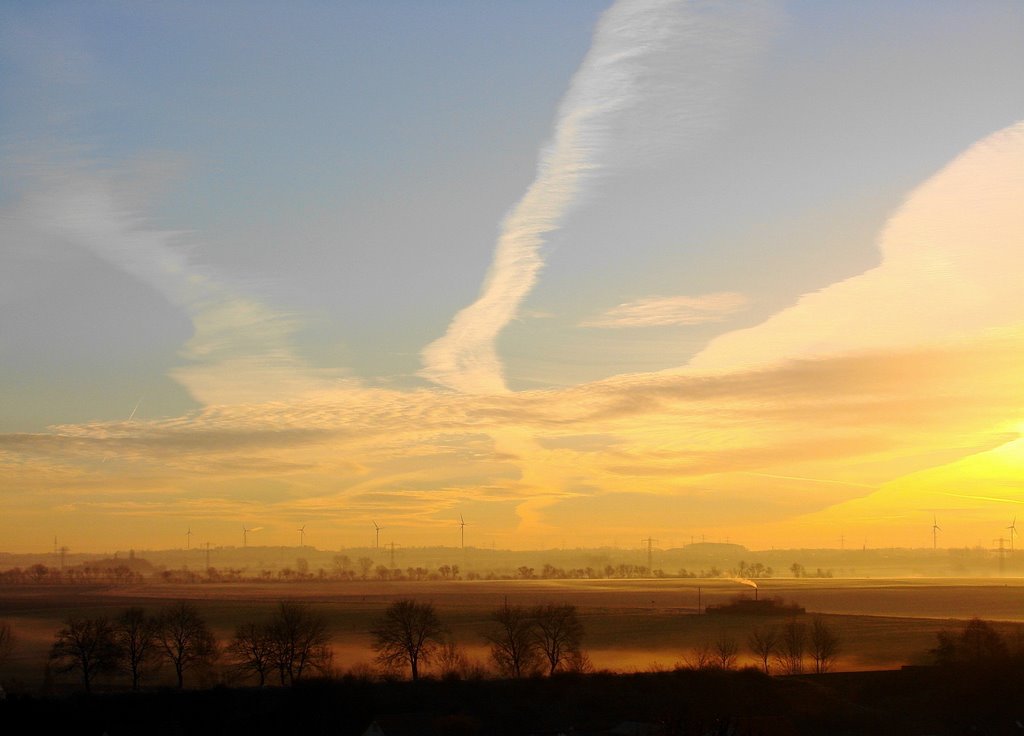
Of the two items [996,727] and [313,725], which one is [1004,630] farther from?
[313,725]

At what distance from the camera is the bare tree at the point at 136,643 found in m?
97.9

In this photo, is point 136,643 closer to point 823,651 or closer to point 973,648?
point 823,651

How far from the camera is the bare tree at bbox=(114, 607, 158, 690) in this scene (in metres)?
97.9

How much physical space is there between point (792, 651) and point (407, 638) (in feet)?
126

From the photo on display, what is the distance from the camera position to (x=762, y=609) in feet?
597

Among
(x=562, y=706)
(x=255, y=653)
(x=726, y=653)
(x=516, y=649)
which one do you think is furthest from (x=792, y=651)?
(x=255, y=653)

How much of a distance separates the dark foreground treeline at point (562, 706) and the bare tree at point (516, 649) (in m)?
11.4

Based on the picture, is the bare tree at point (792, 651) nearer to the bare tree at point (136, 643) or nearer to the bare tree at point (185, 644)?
the bare tree at point (185, 644)

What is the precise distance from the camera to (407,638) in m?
103

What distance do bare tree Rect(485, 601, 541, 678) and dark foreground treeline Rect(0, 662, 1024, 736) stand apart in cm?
1139

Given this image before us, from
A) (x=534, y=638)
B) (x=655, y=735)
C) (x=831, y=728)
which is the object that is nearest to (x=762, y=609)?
(x=534, y=638)

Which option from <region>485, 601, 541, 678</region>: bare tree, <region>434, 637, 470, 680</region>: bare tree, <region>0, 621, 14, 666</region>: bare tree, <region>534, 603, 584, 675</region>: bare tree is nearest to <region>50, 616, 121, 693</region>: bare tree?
<region>0, 621, 14, 666</region>: bare tree

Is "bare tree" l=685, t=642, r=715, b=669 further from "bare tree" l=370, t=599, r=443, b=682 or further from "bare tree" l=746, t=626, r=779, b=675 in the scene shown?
"bare tree" l=370, t=599, r=443, b=682

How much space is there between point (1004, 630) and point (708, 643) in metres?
38.9
